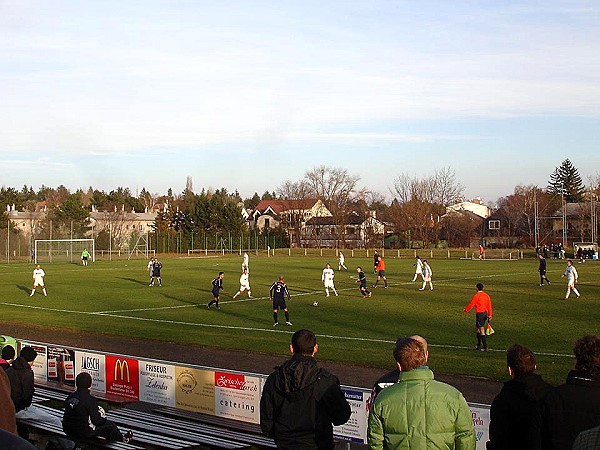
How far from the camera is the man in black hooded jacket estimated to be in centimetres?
637

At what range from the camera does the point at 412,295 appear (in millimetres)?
37312

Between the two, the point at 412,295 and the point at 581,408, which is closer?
the point at 581,408

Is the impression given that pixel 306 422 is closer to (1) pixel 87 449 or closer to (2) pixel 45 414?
(1) pixel 87 449

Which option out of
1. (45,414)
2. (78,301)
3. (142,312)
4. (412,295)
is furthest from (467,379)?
(78,301)

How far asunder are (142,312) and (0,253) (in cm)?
5535

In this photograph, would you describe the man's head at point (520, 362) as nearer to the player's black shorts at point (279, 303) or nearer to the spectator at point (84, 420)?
the spectator at point (84, 420)

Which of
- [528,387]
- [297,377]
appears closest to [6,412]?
[297,377]

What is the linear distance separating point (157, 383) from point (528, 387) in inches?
338

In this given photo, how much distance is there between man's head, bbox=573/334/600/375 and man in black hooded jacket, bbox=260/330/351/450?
200cm

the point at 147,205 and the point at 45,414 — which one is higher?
the point at 147,205

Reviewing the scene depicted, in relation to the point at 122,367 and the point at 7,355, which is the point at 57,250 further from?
the point at 7,355

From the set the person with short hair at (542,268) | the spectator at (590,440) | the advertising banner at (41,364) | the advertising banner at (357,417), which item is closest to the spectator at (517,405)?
the spectator at (590,440)

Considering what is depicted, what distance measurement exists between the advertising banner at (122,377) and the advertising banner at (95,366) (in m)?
0.12

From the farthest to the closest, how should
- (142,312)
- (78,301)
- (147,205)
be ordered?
(147,205) → (78,301) → (142,312)
